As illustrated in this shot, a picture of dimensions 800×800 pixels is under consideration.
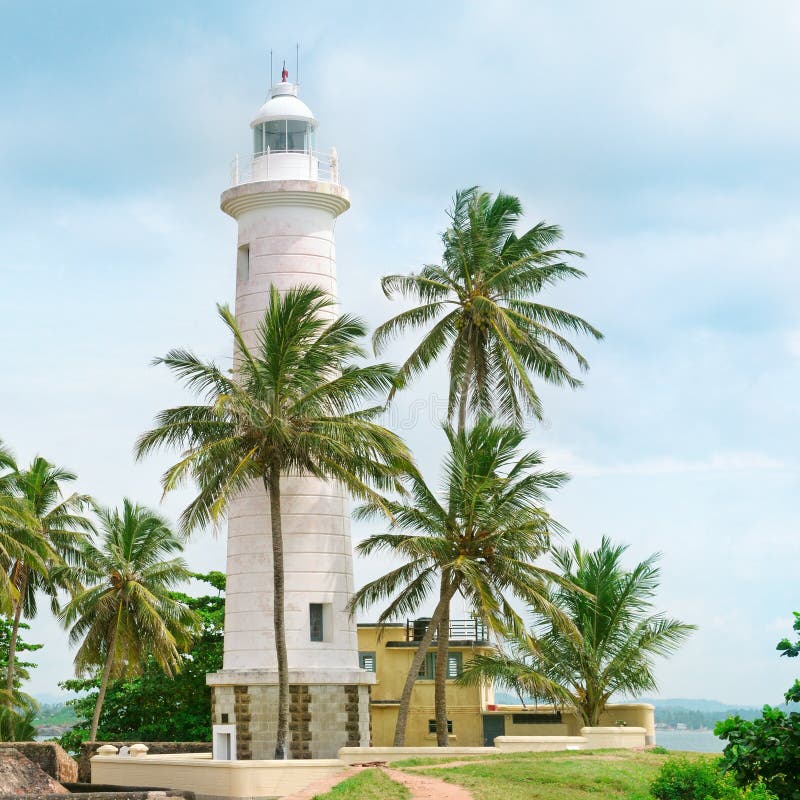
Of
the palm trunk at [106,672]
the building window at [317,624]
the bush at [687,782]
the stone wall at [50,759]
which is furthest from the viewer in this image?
the palm trunk at [106,672]

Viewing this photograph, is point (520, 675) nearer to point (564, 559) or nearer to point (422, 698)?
point (564, 559)

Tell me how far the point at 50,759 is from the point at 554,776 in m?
18.2

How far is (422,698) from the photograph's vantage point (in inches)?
1779

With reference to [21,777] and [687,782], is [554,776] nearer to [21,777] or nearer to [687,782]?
[687,782]

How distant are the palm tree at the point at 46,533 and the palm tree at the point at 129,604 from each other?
104 cm

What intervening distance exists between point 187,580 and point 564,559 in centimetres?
1625

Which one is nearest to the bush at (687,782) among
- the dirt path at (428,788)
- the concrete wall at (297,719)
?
the dirt path at (428,788)

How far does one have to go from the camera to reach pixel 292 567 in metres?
36.0

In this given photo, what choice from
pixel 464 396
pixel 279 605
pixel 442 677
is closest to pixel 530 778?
pixel 442 677

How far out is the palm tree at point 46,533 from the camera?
47.6m

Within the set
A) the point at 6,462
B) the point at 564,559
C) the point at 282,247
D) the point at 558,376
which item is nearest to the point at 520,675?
the point at 564,559

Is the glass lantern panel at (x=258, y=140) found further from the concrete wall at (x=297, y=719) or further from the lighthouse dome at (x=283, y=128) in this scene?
the concrete wall at (x=297, y=719)

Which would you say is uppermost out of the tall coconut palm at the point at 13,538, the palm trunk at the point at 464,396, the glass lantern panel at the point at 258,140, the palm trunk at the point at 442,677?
the glass lantern panel at the point at 258,140

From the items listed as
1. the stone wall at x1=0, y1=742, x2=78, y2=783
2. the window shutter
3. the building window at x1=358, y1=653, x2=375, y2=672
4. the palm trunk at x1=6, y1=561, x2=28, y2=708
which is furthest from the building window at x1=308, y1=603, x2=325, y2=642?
the palm trunk at x1=6, y1=561, x2=28, y2=708
